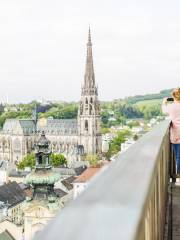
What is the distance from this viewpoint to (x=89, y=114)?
6612 cm

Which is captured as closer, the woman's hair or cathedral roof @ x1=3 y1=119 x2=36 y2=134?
the woman's hair

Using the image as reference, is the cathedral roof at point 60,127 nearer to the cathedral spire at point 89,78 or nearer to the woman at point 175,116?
the cathedral spire at point 89,78

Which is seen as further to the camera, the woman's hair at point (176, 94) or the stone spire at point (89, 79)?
the stone spire at point (89, 79)

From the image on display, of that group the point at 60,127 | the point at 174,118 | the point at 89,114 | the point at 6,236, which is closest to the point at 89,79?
the point at 89,114

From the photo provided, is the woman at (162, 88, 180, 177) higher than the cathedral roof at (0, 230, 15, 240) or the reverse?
higher

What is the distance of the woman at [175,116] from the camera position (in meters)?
4.12

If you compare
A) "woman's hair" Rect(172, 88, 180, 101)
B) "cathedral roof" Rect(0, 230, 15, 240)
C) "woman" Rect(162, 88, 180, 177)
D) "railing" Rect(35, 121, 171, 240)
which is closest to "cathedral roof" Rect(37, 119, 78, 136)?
"cathedral roof" Rect(0, 230, 15, 240)

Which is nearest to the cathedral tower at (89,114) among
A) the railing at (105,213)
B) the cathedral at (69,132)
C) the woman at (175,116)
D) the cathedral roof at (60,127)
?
the cathedral at (69,132)

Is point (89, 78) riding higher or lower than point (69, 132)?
higher

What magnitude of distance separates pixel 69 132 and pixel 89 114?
4.40m

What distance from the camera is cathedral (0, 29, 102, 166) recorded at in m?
65.6

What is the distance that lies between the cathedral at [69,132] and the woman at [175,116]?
5813 centimetres

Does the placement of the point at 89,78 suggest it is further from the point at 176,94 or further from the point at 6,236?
the point at 176,94

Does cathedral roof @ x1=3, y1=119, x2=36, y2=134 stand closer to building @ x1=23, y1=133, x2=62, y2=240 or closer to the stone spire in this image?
the stone spire
